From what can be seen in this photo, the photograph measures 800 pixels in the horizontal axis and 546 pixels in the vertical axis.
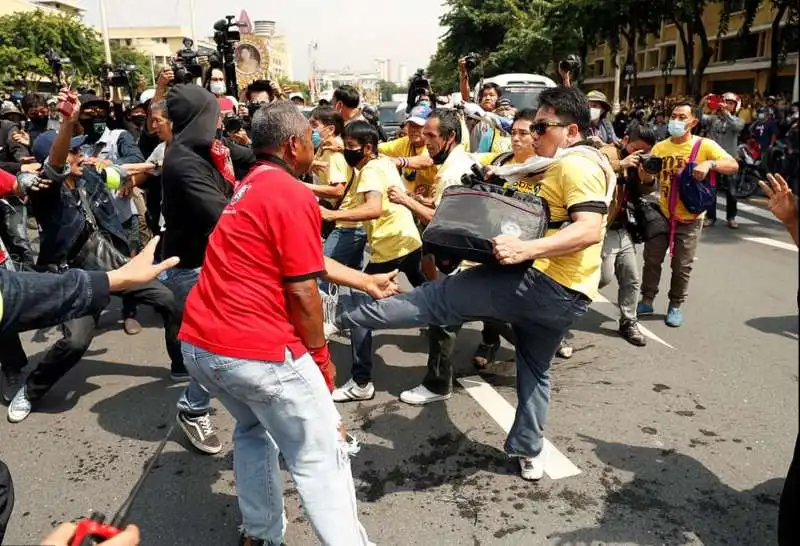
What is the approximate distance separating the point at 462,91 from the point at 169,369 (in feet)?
14.4

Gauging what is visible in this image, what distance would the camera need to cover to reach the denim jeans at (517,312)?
2686 mm

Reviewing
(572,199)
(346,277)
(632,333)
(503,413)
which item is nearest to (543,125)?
(572,199)

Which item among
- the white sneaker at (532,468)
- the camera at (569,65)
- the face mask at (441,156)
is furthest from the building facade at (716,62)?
the white sneaker at (532,468)

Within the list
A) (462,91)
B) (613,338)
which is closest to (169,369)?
(613,338)

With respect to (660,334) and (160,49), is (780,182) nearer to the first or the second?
(660,334)

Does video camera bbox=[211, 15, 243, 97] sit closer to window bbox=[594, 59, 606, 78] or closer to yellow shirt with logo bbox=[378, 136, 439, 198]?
yellow shirt with logo bbox=[378, 136, 439, 198]

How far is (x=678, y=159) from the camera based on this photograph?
5125 mm

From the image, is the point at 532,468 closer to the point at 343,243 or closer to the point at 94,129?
the point at 343,243

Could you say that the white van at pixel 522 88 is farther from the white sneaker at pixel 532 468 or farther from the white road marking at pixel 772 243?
the white sneaker at pixel 532 468

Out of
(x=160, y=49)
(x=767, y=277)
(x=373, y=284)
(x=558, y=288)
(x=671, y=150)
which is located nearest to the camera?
(x=373, y=284)

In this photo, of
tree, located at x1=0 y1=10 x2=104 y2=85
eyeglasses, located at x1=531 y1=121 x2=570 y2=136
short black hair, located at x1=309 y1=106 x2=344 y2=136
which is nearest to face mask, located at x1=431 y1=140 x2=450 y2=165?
short black hair, located at x1=309 y1=106 x2=344 y2=136

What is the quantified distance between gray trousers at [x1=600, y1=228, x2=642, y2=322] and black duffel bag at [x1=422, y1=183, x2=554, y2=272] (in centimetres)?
247

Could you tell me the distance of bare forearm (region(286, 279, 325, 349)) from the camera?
208cm

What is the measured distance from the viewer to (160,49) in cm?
8556
